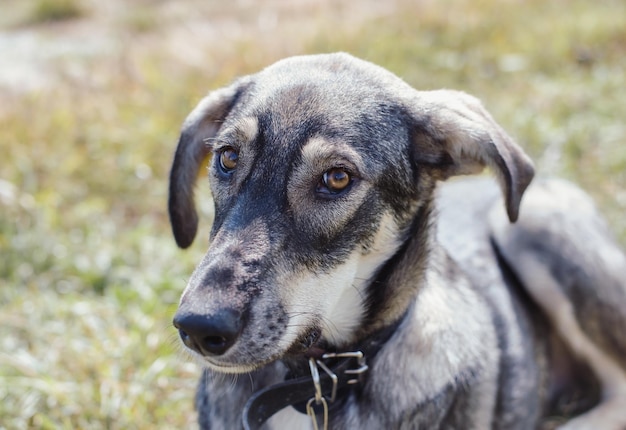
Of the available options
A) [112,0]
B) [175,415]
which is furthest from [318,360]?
[112,0]

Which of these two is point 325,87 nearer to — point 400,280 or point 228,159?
point 228,159

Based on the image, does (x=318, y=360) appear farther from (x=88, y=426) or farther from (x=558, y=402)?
(x=558, y=402)

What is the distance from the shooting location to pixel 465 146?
2986 mm

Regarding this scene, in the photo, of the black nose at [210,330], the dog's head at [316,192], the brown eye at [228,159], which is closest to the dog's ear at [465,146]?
the dog's head at [316,192]

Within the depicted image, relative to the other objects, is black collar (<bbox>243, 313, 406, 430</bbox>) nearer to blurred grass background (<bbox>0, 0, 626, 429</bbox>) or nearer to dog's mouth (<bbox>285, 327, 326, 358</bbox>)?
dog's mouth (<bbox>285, 327, 326, 358</bbox>)

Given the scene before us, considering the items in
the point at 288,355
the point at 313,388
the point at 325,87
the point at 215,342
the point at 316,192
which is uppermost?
the point at 325,87

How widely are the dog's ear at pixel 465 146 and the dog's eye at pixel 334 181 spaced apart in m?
0.43

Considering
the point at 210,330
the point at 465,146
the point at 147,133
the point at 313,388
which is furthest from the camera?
the point at 147,133

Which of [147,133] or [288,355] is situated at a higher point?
[288,355]

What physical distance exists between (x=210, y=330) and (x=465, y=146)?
1327mm

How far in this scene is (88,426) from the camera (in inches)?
145

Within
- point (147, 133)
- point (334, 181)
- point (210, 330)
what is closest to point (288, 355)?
point (210, 330)

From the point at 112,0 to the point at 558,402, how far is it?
12.6 meters

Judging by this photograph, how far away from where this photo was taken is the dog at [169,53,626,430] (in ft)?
8.38
